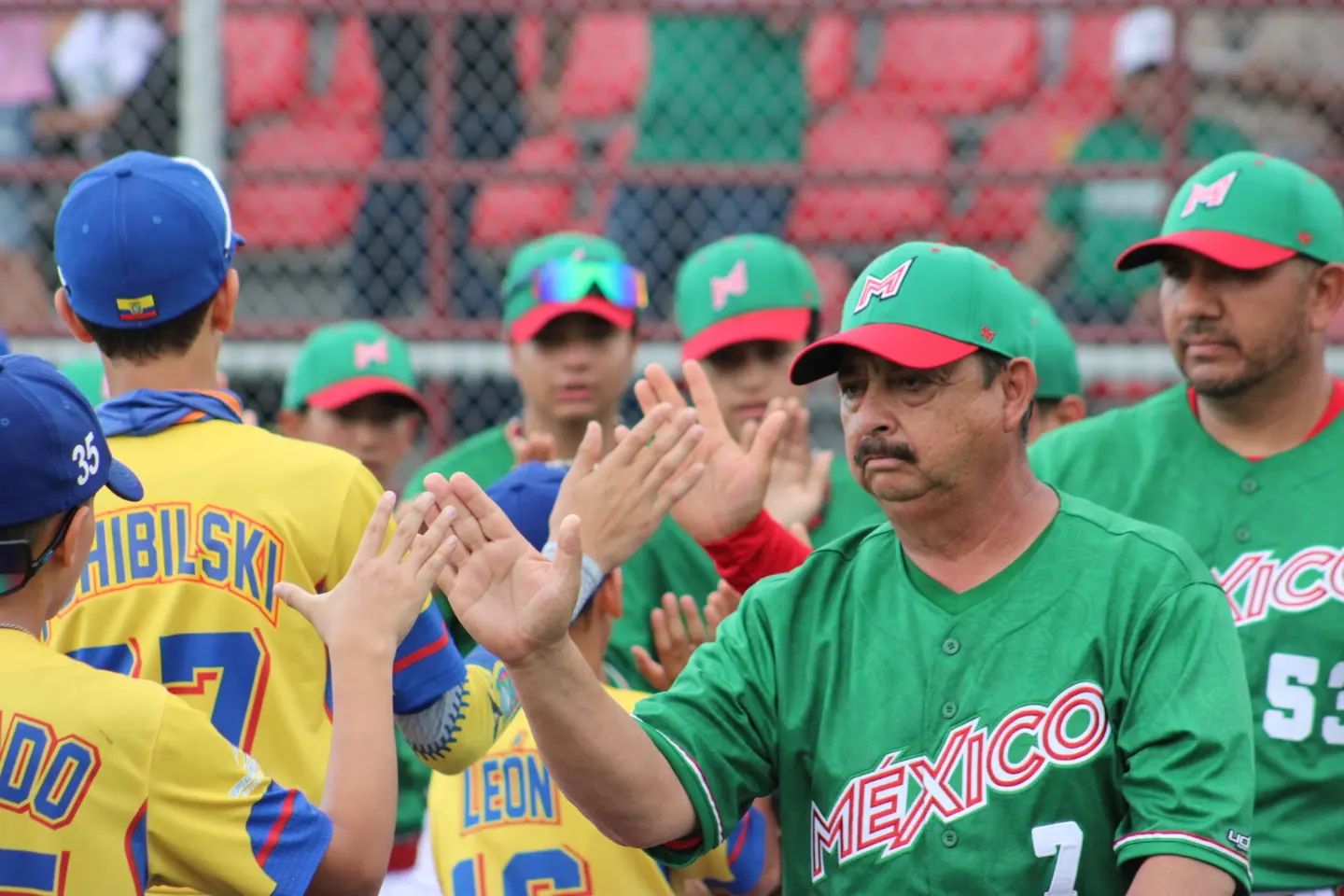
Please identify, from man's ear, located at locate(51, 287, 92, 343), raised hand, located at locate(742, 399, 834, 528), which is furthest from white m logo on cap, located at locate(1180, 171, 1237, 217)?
man's ear, located at locate(51, 287, 92, 343)

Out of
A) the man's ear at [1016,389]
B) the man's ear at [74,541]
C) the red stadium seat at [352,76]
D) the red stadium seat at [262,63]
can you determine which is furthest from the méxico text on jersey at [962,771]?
the red stadium seat at [262,63]

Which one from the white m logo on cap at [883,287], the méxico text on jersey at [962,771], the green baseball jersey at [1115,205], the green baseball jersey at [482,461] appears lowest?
the méxico text on jersey at [962,771]

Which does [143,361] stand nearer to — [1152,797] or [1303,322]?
[1152,797]

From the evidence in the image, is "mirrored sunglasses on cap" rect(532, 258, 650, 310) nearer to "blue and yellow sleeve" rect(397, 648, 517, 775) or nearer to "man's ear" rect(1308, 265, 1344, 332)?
"man's ear" rect(1308, 265, 1344, 332)

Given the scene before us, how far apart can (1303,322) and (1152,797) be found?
1.78 m

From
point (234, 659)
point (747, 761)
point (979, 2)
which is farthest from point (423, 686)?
point (979, 2)

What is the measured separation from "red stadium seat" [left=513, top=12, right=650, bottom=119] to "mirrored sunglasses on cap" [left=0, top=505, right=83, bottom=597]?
6.36 meters

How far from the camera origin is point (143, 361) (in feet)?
11.1

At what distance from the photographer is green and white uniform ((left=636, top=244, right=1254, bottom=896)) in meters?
2.86

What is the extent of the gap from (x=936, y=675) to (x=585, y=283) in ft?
8.75

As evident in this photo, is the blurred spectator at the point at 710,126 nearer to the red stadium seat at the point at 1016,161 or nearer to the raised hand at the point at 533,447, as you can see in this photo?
the red stadium seat at the point at 1016,161

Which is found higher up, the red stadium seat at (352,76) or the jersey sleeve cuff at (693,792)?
the red stadium seat at (352,76)

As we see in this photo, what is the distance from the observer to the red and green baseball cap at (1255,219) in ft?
13.6

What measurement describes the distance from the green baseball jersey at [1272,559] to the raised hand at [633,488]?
1.13 metres
